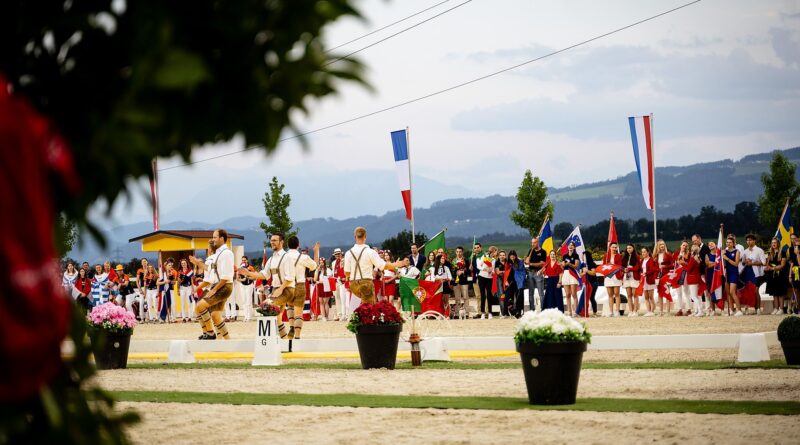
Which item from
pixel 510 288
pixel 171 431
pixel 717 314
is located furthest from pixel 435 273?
pixel 171 431

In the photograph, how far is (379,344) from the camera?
17.7 metres

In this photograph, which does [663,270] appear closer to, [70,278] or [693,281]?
[693,281]

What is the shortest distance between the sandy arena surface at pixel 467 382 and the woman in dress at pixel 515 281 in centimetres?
1450

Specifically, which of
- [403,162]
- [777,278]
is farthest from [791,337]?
[403,162]

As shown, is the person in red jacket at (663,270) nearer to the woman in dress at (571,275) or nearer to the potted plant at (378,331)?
the woman in dress at (571,275)

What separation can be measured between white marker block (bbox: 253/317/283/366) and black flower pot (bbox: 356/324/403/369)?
7.56ft

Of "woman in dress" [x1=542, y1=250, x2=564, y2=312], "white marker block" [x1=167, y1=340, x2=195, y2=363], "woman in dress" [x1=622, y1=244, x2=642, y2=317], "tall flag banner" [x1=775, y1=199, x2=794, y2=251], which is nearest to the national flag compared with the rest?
"woman in dress" [x1=542, y1=250, x2=564, y2=312]

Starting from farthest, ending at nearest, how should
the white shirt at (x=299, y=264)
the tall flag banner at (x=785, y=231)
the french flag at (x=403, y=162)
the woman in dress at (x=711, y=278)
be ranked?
1. the french flag at (x=403, y=162)
2. the tall flag banner at (x=785, y=231)
3. the woman in dress at (x=711, y=278)
4. the white shirt at (x=299, y=264)

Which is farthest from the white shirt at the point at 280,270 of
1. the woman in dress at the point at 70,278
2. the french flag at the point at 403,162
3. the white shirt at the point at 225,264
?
the woman in dress at the point at 70,278

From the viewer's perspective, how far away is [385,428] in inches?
432

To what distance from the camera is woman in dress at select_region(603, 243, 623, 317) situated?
102 feet

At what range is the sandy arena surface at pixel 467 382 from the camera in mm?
13602

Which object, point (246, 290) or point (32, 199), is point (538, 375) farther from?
point (246, 290)

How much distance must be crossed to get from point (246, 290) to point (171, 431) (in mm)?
27367
